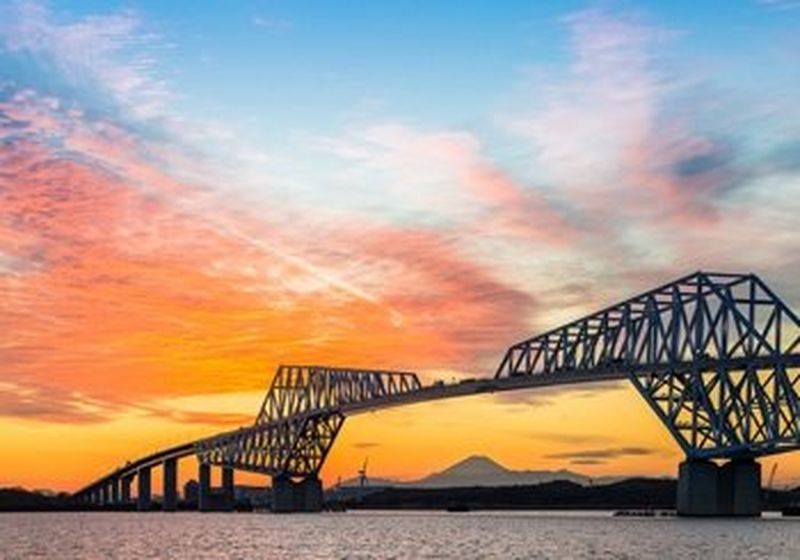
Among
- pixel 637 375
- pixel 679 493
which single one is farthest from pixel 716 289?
pixel 679 493

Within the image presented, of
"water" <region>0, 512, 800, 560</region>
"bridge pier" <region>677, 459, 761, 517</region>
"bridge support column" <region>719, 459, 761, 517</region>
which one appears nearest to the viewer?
"water" <region>0, 512, 800, 560</region>

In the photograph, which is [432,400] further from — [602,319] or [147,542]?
[147,542]

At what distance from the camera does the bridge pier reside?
485 ft

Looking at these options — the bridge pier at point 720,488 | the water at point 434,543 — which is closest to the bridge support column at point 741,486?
the bridge pier at point 720,488

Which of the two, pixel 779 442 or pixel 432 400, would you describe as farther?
pixel 432 400

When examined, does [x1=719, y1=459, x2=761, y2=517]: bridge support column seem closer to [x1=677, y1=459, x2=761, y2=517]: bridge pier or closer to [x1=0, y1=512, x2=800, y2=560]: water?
[x1=677, y1=459, x2=761, y2=517]: bridge pier

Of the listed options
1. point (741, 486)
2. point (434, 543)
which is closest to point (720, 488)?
point (741, 486)

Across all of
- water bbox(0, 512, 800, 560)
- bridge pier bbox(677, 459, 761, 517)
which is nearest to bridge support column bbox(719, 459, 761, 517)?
bridge pier bbox(677, 459, 761, 517)

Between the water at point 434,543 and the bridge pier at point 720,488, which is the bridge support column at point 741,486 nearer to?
the bridge pier at point 720,488

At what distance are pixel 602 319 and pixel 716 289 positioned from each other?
23.2 m

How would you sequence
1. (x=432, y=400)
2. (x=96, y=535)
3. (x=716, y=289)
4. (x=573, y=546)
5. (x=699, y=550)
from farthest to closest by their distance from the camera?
1. (x=432, y=400)
2. (x=716, y=289)
3. (x=96, y=535)
4. (x=573, y=546)
5. (x=699, y=550)

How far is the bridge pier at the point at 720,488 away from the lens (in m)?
148

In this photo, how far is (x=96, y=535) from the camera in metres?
138

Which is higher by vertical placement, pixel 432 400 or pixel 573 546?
pixel 432 400
